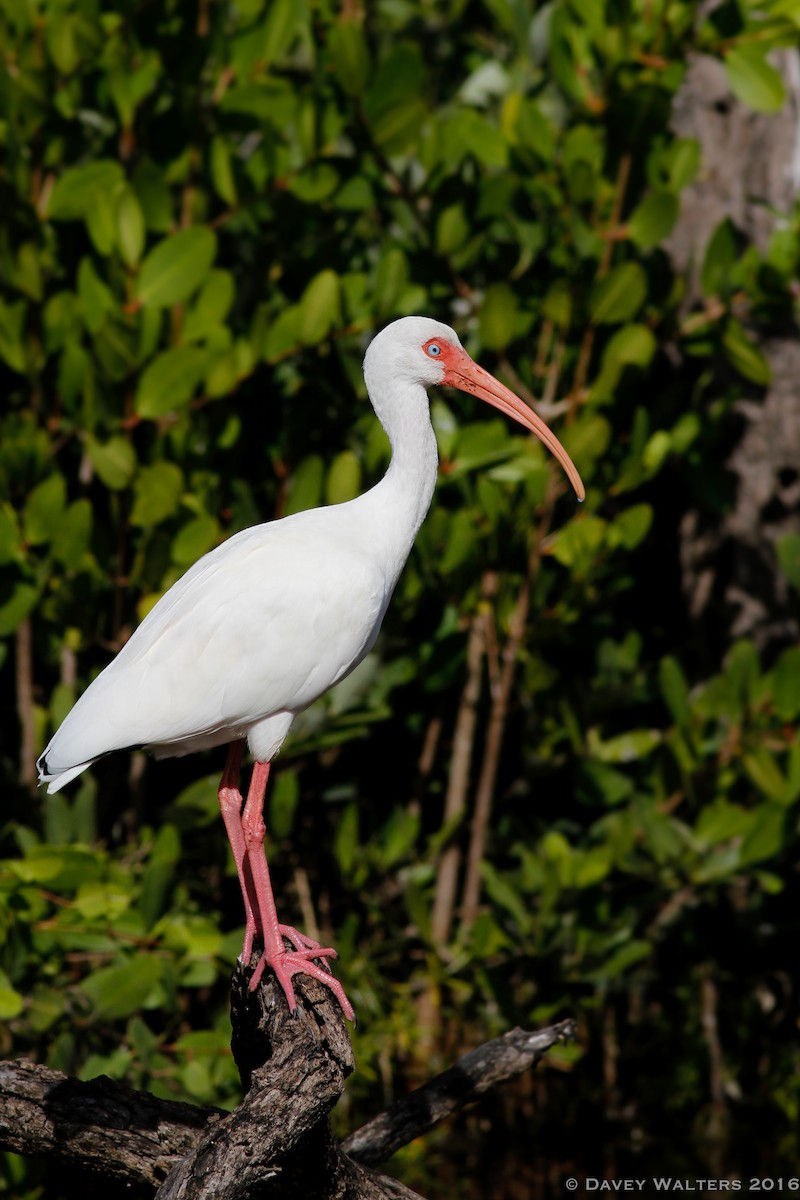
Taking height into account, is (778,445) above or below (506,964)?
above

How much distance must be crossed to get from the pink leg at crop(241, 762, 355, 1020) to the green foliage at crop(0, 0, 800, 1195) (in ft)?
4.03

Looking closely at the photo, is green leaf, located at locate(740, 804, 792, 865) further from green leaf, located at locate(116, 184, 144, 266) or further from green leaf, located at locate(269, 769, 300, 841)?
green leaf, located at locate(116, 184, 144, 266)

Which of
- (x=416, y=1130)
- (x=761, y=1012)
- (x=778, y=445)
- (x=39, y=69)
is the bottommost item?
(x=761, y=1012)

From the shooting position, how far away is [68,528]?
6.21m

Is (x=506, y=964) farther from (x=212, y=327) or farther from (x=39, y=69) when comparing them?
(x=39, y=69)

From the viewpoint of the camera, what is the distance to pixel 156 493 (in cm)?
630

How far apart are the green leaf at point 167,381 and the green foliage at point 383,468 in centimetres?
1

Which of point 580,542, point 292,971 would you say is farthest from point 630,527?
point 292,971

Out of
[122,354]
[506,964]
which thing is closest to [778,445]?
[506,964]

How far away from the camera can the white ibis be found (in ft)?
14.9

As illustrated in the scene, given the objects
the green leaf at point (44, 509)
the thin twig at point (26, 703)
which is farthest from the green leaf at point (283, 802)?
the green leaf at point (44, 509)

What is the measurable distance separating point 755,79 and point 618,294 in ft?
3.54

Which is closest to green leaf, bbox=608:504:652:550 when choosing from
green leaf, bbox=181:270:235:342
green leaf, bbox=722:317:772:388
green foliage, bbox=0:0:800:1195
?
green foliage, bbox=0:0:800:1195

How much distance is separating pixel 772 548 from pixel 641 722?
1241 mm
